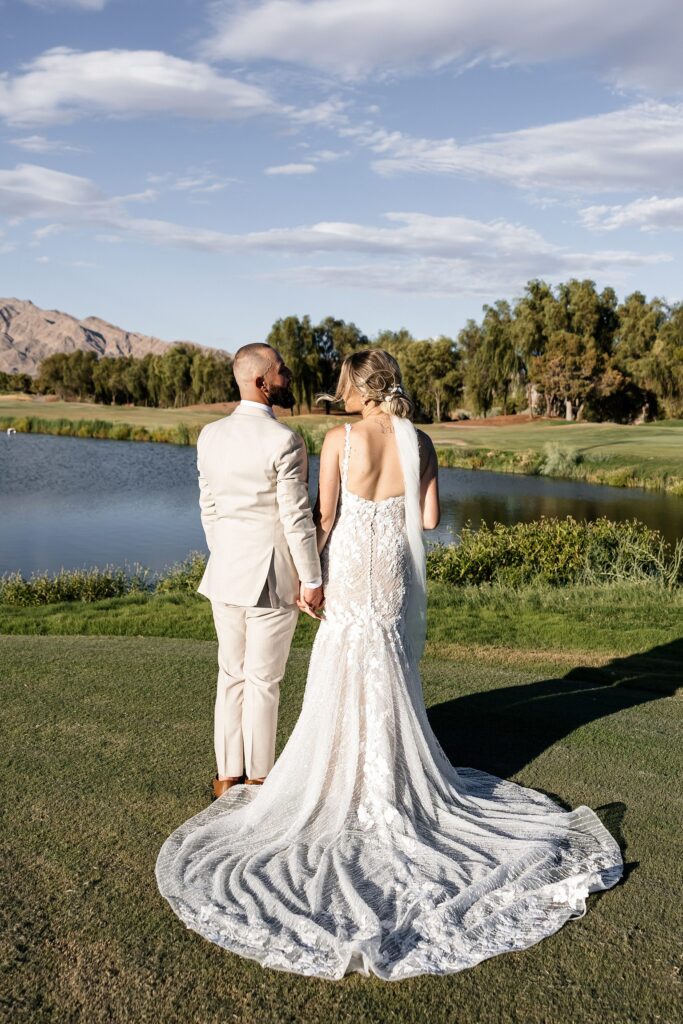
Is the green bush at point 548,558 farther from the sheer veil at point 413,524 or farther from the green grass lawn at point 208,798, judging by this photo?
the sheer veil at point 413,524

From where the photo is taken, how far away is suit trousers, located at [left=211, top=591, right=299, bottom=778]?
473 centimetres

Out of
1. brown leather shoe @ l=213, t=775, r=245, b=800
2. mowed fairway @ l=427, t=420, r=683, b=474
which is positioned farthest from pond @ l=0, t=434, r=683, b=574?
brown leather shoe @ l=213, t=775, r=245, b=800

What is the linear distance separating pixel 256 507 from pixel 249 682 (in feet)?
3.01

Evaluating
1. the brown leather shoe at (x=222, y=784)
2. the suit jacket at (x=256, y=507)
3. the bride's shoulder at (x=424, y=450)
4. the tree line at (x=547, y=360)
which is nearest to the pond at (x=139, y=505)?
the brown leather shoe at (x=222, y=784)

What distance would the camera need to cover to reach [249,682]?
476 centimetres

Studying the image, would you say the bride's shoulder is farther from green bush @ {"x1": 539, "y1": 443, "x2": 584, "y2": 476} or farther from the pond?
green bush @ {"x1": 539, "y1": 443, "x2": 584, "y2": 476}

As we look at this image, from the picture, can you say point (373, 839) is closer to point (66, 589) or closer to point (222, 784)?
point (222, 784)

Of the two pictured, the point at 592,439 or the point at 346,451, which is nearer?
the point at 346,451

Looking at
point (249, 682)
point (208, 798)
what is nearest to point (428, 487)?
point (249, 682)

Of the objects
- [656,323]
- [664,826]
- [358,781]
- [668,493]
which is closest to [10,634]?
[358,781]

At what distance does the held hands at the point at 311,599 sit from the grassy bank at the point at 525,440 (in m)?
32.9

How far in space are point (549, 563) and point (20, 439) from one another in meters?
49.2

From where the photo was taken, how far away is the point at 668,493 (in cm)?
3534

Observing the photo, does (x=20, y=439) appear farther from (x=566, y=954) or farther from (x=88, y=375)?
(x=88, y=375)
